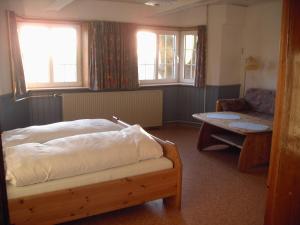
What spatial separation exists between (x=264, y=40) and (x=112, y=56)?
2.73m

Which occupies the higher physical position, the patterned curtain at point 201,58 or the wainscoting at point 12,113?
the patterned curtain at point 201,58

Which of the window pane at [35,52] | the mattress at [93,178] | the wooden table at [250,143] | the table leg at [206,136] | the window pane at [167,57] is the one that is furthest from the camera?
the window pane at [167,57]

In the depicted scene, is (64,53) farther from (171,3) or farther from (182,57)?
(182,57)

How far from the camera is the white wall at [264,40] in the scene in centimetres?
507

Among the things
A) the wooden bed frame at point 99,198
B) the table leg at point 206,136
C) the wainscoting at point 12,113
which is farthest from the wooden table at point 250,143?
the wainscoting at point 12,113

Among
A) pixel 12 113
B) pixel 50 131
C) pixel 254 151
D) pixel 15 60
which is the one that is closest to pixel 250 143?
pixel 254 151

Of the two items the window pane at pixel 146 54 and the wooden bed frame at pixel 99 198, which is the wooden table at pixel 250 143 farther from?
the window pane at pixel 146 54

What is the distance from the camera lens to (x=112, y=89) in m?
5.33

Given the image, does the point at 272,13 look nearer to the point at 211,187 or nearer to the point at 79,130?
the point at 211,187

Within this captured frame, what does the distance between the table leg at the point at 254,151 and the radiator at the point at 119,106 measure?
238 centimetres

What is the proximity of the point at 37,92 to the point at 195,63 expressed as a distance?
2921 millimetres

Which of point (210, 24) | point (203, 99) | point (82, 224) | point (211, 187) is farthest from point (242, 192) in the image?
point (210, 24)

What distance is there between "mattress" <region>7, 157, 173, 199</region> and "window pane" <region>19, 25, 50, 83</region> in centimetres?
297

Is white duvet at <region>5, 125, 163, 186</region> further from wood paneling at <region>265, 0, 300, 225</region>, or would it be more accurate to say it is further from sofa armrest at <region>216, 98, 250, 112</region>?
sofa armrest at <region>216, 98, 250, 112</region>
